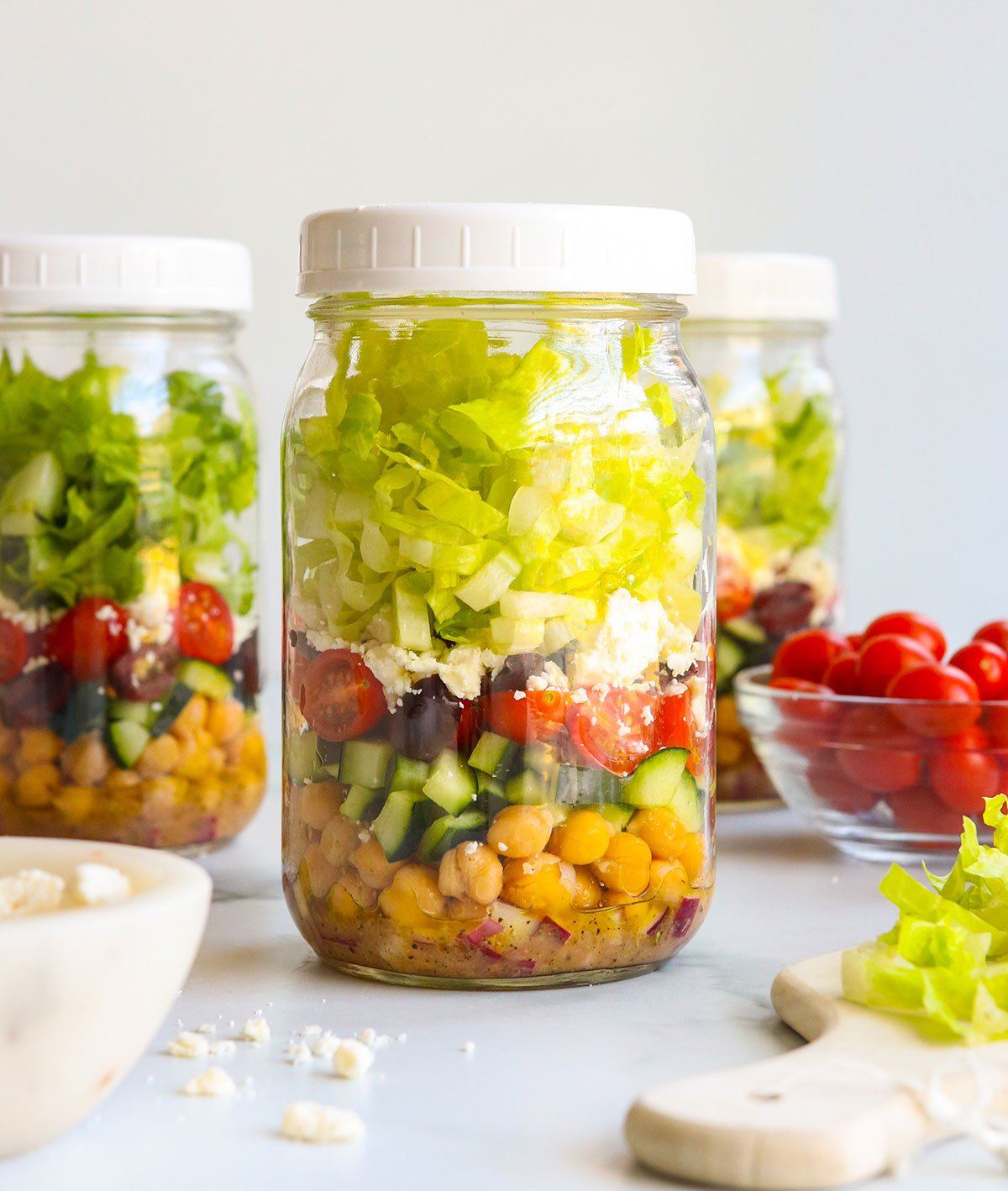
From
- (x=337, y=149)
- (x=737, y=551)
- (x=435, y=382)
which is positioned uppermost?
Answer: (x=337, y=149)

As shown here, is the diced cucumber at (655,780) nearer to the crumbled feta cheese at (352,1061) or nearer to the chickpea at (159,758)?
the crumbled feta cheese at (352,1061)

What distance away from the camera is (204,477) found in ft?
4.03

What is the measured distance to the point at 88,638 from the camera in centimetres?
117

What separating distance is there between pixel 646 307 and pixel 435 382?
0.46 ft

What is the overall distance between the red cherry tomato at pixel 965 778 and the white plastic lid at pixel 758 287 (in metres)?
0.44

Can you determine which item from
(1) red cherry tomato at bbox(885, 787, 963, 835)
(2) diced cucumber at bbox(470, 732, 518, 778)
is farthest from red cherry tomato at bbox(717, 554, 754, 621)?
(2) diced cucumber at bbox(470, 732, 518, 778)

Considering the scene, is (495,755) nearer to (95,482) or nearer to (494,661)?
(494,661)

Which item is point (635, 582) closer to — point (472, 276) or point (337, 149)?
point (472, 276)

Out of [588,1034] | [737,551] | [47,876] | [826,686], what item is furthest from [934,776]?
[47,876]

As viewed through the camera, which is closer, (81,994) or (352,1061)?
(81,994)

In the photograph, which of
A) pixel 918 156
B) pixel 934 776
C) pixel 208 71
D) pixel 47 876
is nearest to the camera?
pixel 47 876

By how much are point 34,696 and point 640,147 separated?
0.97 metres

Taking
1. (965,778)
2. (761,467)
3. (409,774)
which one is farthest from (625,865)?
(761,467)

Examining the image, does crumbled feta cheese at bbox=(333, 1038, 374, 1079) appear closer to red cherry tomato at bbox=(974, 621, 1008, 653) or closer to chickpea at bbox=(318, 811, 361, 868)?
chickpea at bbox=(318, 811, 361, 868)
